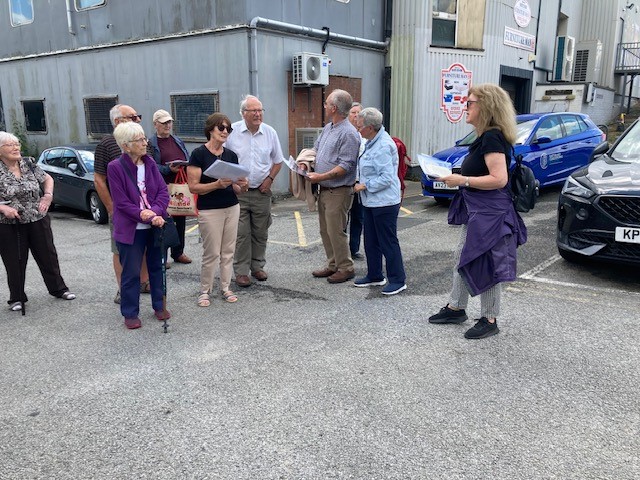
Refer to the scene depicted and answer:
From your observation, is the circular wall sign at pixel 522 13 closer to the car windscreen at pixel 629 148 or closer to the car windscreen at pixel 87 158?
the car windscreen at pixel 629 148

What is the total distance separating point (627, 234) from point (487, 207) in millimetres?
1957

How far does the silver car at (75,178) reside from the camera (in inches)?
381

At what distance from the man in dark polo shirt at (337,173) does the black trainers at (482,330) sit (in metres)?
1.80

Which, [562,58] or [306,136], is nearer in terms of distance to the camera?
[306,136]

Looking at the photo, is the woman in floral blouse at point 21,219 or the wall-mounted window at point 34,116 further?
the wall-mounted window at point 34,116

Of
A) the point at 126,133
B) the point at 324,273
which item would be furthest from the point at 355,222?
the point at 126,133

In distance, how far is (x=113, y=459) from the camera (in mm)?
2750

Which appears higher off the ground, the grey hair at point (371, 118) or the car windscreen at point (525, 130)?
the grey hair at point (371, 118)

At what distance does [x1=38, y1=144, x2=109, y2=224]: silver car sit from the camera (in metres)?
9.67

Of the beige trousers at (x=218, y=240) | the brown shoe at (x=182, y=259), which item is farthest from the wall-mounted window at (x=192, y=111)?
the beige trousers at (x=218, y=240)

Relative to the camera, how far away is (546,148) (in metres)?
9.87

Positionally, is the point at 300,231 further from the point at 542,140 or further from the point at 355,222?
the point at 542,140

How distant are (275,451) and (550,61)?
19.7 m

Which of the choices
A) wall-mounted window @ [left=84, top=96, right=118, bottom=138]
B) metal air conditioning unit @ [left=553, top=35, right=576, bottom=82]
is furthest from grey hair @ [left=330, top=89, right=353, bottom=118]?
metal air conditioning unit @ [left=553, top=35, right=576, bottom=82]
